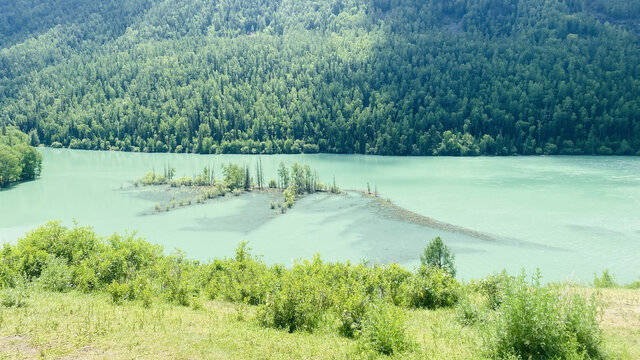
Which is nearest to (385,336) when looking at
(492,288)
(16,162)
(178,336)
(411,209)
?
(178,336)

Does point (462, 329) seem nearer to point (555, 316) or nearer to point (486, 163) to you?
point (555, 316)

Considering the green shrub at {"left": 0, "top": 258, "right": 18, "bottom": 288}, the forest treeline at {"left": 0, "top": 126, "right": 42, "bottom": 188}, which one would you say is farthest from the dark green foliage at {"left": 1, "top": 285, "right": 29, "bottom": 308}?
the forest treeline at {"left": 0, "top": 126, "right": 42, "bottom": 188}

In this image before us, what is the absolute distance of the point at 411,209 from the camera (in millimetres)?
78375

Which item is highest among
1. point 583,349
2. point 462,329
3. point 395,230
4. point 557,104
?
point 557,104

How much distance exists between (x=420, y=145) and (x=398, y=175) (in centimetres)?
5144

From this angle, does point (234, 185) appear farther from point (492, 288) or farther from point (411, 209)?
point (492, 288)

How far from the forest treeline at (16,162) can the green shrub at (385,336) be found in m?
108

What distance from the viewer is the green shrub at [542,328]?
13.8 metres

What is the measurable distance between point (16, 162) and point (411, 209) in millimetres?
88048

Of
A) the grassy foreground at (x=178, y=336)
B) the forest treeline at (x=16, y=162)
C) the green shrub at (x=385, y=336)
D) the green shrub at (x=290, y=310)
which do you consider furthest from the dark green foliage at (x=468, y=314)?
the forest treeline at (x=16, y=162)

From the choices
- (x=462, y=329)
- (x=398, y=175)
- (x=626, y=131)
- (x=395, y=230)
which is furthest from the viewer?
(x=626, y=131)

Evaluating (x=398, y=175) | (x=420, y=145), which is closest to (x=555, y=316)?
(x=398, y=175)

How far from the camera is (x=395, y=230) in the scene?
65688 millimetres

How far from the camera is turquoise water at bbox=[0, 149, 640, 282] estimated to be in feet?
178
